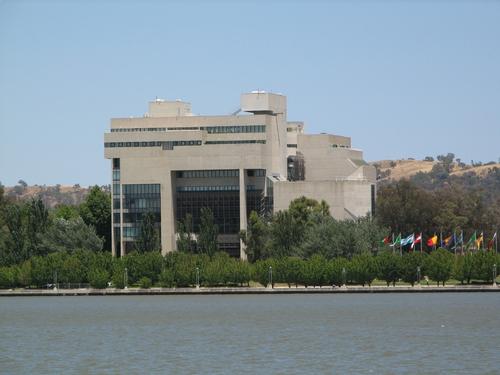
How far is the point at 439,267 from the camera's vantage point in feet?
516

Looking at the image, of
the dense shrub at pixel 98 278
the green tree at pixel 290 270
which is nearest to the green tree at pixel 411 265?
the green tree at pixel 290 270

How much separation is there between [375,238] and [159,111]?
38596 millimetres

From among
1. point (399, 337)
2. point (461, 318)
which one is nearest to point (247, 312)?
point (461, 318)

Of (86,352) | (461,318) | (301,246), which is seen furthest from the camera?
(301,246)

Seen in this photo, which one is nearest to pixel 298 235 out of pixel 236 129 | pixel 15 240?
pixel 236 129

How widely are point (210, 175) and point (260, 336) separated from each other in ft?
273

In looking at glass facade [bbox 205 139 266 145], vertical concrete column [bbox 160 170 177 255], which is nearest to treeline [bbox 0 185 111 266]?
vertical concrete column [bbox 160 170 177 255]

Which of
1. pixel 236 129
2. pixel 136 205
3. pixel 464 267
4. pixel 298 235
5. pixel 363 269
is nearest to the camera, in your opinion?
pixel 464 267

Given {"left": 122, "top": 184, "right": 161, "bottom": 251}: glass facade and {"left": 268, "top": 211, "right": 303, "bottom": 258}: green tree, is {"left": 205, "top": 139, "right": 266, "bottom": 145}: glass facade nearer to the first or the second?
{"left": 122, "top": 184, "right": 161, "bottom": 251}: glass facade

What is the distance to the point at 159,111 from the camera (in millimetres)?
194625

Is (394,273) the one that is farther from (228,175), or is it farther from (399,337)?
(399,337)

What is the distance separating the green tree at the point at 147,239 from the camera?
17600 cm

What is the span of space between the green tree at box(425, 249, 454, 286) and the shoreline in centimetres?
127

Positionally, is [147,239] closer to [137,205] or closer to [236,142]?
[137,205]
